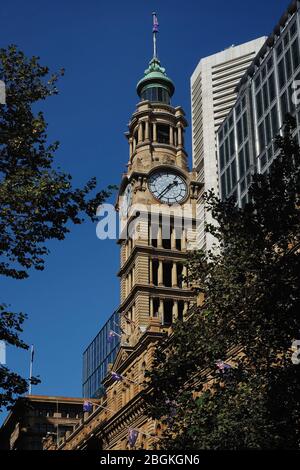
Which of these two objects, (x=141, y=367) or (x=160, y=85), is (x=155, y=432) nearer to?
(x=141, y=367)

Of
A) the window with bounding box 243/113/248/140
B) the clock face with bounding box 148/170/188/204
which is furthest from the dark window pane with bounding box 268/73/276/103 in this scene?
the clock face with bounding box 148/170/188/204

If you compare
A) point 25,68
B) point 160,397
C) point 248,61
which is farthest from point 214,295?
point 248,61

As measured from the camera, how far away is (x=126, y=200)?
97.5 m

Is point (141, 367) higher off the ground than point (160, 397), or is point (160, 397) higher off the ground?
point (141, 367)

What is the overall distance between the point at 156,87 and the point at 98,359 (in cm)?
4753

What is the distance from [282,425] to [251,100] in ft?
220

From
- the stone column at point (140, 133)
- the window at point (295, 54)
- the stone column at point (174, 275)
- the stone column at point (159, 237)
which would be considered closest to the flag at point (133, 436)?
the stone column at point (174, 275)

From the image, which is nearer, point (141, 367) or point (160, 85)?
point (141, 367)

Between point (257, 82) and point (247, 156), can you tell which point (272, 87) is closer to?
point (257, 82)

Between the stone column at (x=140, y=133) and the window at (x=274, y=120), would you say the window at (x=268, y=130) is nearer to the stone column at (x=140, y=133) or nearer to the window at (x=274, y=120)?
the window at (x=274, y=120)

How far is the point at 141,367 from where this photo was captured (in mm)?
61188

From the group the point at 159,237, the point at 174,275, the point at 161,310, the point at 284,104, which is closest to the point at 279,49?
the point at 284,104

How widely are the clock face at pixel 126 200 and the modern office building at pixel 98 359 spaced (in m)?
28.0

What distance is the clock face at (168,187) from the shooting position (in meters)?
93.4
